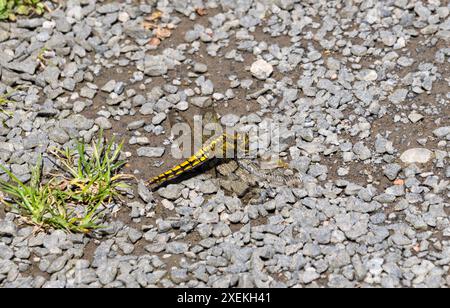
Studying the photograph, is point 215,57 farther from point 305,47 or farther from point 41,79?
point 41,79

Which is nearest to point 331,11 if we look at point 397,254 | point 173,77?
point 173,77

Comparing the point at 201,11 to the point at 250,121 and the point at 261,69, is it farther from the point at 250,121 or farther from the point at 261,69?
the point at 250,121

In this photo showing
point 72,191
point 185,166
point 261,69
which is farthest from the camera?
point 261,69

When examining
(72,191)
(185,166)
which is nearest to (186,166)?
(185,166)


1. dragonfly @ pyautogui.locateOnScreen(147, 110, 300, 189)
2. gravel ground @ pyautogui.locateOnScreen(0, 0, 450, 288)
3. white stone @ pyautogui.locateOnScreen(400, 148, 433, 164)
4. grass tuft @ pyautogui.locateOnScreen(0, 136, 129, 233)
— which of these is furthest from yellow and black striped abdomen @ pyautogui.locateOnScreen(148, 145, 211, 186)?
white stone @ pyautogui.locateOnScreen(400, 148, 433, 164)

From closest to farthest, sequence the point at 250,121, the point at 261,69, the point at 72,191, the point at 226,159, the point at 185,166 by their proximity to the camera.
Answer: the point at 72,191, the point at 185,166, the point at 226,159, the point at 250,121, the point at 261,69

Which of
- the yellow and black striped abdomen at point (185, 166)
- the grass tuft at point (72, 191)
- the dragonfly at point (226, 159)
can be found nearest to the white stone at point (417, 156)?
the dragonfly at point (226, 159)

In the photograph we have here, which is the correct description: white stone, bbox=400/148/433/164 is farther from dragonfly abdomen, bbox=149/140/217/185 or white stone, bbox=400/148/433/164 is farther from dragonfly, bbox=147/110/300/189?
dragonfly abdomen, bbox=149/140/217/185
